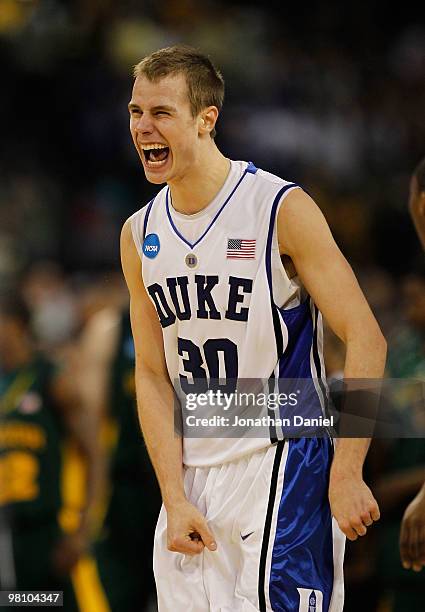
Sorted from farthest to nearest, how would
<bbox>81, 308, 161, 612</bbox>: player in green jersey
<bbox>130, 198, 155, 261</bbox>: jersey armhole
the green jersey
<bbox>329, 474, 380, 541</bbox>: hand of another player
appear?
the green jersey → <bbox>81, 308, 161, 612</bbox>: player in green jersey → <bbox>130, 198, 155, 261</bbox>: jersey armhole → <bbox>329, 474, 380, 541</bbox>: hand of another player

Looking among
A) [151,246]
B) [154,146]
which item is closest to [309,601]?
[151,246]

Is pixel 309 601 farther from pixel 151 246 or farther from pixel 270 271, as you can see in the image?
pixel 151 246

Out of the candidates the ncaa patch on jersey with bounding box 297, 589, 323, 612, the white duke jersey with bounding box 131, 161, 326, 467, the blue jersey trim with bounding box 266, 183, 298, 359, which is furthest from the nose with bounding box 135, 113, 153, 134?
the ncaa patch on jersey with bounding box 297, 589, 323, 612

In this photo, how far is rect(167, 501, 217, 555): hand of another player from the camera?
3.23 m

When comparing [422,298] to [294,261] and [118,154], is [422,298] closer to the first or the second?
[294,261]

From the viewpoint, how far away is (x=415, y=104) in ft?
26.2

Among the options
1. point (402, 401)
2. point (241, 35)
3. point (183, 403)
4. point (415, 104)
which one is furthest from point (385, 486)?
point (241, 35)

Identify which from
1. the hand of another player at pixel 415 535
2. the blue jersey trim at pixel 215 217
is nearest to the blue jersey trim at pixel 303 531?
the hand of another player at pixel 415 535

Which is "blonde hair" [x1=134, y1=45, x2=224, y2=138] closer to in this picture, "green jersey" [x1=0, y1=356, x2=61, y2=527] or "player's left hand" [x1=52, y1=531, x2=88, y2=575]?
"green jersey" [x1=0, y1=356, x2=61, y2=527]

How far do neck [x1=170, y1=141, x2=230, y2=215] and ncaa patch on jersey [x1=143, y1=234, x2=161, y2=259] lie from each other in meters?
0.12

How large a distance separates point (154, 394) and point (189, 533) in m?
0.47

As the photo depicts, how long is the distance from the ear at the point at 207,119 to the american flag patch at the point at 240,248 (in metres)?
0.34

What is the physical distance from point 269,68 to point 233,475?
207 inches

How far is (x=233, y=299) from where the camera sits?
3.28 metres
